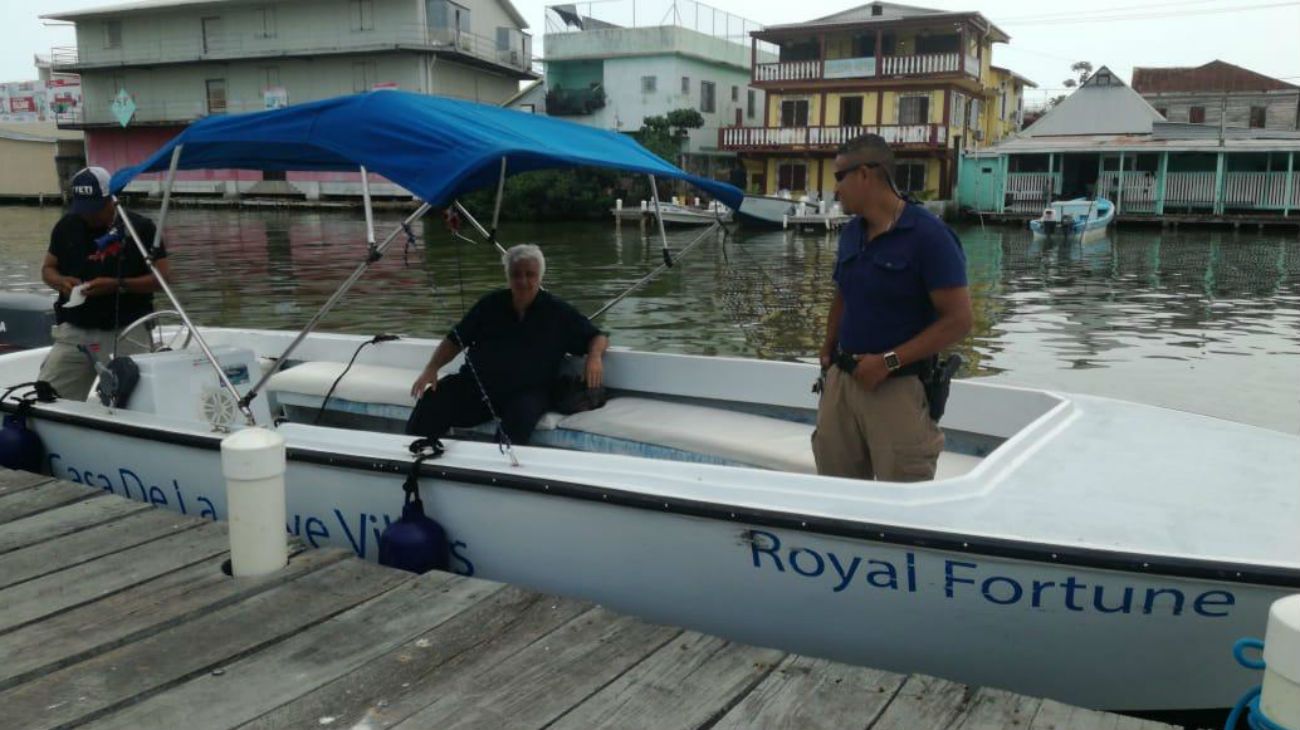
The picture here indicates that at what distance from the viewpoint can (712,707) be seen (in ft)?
Answer: 9.48

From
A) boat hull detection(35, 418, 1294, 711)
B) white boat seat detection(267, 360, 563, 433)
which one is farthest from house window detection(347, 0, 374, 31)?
boat hull detection(35, 418, 1294, 711)

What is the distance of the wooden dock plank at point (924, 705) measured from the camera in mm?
2779

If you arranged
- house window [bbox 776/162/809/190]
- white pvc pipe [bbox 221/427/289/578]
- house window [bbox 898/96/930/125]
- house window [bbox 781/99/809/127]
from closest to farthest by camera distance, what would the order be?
white pvc pipe [bbox 221/427/289/578] < house window [bbox 898/96/930/125] < house window [bbox 776/162/809/190] < house window [bbox 781/99/809/127]

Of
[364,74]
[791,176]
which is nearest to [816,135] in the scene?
[791,176]

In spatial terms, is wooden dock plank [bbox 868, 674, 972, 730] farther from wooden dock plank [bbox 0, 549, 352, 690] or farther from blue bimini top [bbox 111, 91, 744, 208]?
blue bimini top [bbox 111, 91, 744, 208]

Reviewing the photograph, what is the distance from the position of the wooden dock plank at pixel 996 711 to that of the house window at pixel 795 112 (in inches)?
1647

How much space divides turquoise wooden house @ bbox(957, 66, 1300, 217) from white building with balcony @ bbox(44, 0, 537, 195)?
25719 millimetres

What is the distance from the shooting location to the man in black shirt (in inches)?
217

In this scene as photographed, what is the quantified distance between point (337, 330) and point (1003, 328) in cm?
997

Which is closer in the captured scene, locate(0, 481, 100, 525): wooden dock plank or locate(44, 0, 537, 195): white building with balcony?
locate(0, 481, 100, 525): wooden dock plank

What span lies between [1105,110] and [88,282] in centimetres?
4537

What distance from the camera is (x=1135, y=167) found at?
1535 inches

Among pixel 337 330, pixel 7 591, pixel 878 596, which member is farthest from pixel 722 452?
pixel 337 330

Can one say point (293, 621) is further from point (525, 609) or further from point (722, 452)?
point (722, 452)
